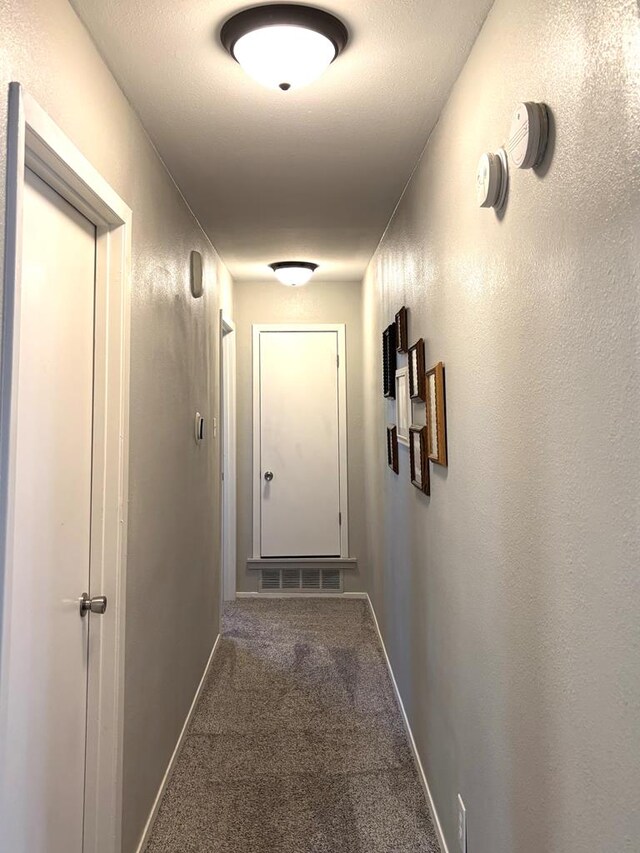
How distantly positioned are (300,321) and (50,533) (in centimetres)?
333

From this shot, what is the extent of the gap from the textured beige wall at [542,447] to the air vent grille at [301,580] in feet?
8.31

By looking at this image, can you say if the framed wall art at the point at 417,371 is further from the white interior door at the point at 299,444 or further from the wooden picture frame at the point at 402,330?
the white interior door at the point at 299,444

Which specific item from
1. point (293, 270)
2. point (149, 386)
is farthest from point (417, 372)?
point (293, 270)

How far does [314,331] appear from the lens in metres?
4.50

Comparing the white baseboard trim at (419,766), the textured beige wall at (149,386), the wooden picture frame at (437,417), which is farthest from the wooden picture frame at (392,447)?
the white baseboard trim at (419,766)

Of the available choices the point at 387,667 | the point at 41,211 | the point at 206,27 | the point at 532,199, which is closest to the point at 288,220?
the point at 206,27

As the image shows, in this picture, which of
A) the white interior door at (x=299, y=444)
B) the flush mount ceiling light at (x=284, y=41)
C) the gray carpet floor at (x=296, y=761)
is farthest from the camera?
the white interior door at (x=299, y=444)

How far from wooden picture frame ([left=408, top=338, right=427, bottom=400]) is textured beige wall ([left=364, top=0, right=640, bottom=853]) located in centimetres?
19

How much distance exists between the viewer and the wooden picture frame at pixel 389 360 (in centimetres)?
283

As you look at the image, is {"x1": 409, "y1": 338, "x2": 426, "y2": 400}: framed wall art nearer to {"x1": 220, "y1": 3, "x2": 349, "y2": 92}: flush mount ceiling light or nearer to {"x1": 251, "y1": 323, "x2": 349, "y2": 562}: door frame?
{"x1": 220, "y1": 3, "x2": 349, "y2": 92}: flush mount ceiling light

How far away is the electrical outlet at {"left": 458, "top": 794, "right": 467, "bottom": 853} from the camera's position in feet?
5.15

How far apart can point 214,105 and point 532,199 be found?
1.15 m

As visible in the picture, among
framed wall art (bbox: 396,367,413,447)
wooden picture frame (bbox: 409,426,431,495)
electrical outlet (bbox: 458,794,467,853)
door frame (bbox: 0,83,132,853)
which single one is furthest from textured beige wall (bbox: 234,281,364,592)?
electrical outlet (bbox: 458,794,467,853)

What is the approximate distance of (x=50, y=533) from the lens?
1382 millimetres
